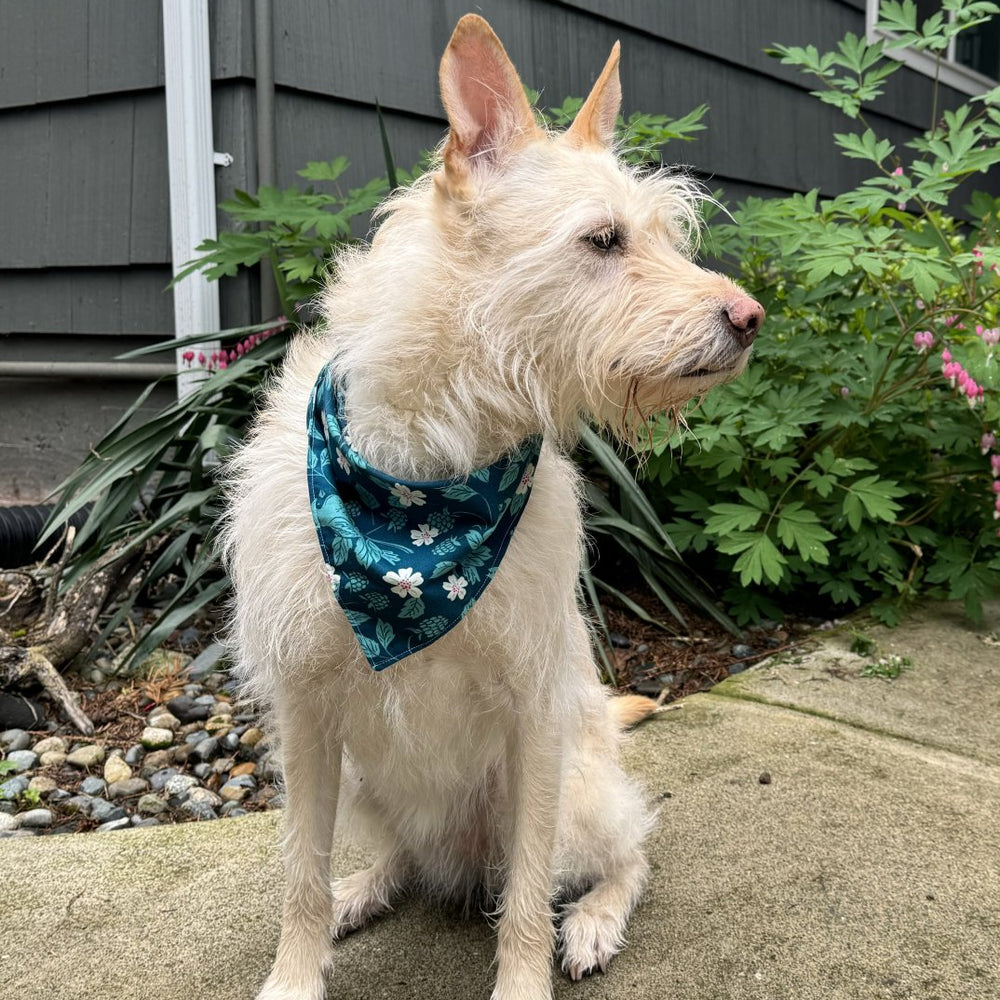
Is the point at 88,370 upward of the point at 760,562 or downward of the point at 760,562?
upward

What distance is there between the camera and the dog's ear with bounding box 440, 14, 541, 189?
1654 mm

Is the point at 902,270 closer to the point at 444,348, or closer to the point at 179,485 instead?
the point at 444,348

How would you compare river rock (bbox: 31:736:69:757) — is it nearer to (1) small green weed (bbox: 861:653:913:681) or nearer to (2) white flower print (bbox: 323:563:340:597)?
(2) white flower print (bbox: 323:563:340:597)

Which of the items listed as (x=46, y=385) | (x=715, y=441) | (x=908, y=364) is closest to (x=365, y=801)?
(x=715, y=441)

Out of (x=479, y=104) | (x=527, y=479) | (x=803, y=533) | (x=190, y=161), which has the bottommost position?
(x=803, y=533)

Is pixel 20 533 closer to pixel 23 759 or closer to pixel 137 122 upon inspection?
pixel 23 759

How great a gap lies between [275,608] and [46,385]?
376cm

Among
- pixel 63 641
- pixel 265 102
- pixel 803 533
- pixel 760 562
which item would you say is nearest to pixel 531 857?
pixel 760 562

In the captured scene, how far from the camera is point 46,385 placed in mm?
4969

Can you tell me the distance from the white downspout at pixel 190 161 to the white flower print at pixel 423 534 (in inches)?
97.3

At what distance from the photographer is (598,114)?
1.84 meters

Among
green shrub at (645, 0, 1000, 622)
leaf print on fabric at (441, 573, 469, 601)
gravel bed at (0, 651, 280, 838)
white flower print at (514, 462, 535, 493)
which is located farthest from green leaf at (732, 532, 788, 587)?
leaf print on fabric at (441, 573, 469, 601)

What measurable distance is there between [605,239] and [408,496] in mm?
589

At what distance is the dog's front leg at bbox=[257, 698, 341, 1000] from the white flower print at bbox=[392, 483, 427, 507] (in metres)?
0.45
